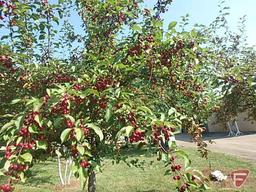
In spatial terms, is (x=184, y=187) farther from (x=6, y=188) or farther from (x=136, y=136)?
(x=6, y=188)

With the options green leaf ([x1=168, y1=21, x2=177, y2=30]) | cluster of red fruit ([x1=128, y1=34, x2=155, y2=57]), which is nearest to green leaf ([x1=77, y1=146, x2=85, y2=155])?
cluster of red fruit ([x1=128, y1=34, x2=155, y2=57])

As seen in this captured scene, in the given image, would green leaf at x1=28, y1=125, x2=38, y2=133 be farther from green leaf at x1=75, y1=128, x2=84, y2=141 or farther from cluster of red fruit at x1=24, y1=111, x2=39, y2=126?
green leaf at x1=75, y1=128, x2=84, y2=141

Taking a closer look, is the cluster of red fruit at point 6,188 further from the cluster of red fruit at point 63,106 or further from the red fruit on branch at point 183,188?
the red fruit on branch at point 183,188

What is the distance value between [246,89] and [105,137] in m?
1.47

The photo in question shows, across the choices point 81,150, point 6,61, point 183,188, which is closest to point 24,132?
point 81,150

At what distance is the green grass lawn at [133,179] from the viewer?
35.8 feet

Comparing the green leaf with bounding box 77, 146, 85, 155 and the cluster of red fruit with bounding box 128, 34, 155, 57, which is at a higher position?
the cluster of red fruit with bounding box 128, 34, 155, 57

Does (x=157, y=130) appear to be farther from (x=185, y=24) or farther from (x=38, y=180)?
(x=38, y=180)

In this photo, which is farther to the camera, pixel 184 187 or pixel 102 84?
pixel 102 84

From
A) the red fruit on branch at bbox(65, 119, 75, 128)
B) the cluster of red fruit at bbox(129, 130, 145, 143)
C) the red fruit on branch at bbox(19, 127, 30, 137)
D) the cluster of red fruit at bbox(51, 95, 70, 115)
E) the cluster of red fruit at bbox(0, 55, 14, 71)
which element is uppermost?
the cluster of red fruit at bbox(0, 55, 14, 71)

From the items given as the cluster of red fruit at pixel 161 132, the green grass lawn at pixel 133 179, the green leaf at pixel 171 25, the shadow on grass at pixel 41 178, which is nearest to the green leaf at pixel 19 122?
the cluster of red fruit at pixel 161 132

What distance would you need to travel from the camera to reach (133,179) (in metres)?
12.6

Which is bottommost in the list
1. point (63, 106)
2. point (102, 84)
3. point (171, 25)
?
point (63, 106)

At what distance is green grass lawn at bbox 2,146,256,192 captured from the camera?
35.8ft
